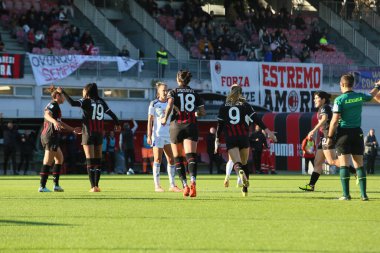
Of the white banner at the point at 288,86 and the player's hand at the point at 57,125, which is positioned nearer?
the player's hand at the point at 57,125

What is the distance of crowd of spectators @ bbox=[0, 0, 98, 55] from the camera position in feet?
148

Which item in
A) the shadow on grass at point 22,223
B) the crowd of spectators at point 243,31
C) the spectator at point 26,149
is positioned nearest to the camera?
the shadow on grass at point 22,223

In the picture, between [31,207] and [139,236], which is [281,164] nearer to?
[31,207]

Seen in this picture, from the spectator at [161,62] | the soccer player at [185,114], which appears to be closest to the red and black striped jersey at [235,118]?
the soccer player at [185,114]

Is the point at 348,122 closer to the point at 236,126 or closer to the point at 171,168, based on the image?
the point at 236,126

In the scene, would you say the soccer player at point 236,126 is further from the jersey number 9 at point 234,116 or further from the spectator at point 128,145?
the spectator at point 128,145

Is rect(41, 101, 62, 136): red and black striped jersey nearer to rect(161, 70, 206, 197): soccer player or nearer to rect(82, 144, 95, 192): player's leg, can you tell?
rect(82, 144, 95, 192): player's leg

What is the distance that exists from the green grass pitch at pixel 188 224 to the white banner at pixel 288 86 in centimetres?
2941

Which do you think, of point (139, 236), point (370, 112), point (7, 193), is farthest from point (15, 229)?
point (370, 112)

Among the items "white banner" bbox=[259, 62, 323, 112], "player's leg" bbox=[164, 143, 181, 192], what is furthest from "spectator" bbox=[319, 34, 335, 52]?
"player's leg" bbox=[164, 143, 181, 192]

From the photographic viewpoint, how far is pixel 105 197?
17844 mm

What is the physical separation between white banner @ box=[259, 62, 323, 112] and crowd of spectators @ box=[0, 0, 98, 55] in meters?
7.74

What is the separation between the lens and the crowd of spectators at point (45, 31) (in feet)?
148

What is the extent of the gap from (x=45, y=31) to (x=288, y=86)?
36.5 ft
